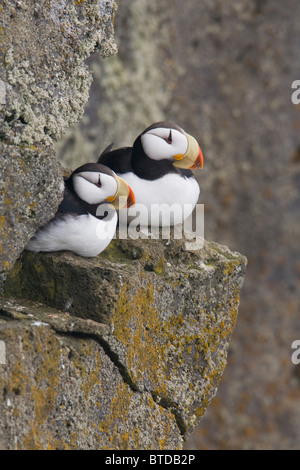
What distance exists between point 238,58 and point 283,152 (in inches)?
53.4

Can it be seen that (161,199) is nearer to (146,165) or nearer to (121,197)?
(146,165)

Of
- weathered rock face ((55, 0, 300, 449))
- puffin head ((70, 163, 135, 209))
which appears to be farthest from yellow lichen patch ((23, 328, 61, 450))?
weathered rock face ((55, 0, 300, 449))

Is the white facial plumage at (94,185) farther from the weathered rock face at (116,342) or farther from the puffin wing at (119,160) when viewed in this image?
the puffin wing at (119,160)

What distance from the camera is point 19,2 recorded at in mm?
3145

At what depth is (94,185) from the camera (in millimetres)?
3445

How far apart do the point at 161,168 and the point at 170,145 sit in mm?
153

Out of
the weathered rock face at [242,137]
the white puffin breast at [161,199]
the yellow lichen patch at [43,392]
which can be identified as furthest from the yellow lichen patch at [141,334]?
the weathered rock face at [242,137]

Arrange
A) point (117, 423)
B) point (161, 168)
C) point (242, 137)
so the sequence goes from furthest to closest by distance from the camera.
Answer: point (242, 137)
point (161, 168)
point (117, 423)

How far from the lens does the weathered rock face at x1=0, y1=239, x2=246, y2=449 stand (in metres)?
2.72

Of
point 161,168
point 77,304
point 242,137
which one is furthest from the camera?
point 242,137

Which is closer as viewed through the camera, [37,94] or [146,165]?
[37,94]

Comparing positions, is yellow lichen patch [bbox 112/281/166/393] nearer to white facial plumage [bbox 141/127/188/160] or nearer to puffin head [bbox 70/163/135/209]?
puffin head [bbox 70/163/135/209]

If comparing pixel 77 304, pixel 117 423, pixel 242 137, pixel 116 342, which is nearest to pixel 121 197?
pixel 77 304

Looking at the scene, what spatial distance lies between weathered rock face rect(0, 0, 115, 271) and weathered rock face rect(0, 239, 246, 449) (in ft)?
1.03
